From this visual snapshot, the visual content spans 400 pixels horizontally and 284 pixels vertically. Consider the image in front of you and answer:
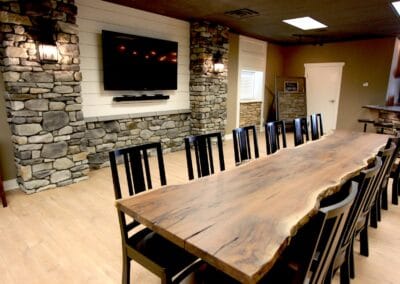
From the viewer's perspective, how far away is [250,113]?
25.0ft

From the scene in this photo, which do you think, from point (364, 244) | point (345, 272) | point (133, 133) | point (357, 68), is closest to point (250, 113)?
point (357, 68)

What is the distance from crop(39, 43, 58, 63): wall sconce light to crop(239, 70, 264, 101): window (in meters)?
4.85

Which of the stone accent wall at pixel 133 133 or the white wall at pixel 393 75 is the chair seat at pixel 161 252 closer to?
the stone accent wall at pixel 133 133

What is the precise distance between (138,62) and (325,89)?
573cm

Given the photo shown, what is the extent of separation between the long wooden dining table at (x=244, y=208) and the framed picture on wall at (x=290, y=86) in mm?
5823

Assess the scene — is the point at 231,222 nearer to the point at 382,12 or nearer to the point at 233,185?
the point at 233,185

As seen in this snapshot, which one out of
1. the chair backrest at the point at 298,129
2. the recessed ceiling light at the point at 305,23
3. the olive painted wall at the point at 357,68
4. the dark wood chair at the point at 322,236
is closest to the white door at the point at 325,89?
the olive painted wall at the point at 357,68

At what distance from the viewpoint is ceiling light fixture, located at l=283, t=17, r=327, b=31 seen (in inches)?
202

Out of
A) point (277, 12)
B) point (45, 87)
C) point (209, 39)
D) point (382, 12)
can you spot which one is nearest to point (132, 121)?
point (45, 87)

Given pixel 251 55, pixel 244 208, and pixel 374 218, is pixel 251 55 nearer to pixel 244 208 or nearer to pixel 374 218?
pixel 374 218

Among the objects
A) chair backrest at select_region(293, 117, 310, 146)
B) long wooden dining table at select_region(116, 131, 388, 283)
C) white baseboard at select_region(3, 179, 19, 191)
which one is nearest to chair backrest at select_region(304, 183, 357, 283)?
long wooden dining table at select_region(116, 131, 388, 283)

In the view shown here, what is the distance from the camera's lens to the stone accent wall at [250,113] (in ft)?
24.0

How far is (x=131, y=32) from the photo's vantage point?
4.58 m

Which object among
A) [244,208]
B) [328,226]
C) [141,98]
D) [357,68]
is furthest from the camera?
[357,68]
